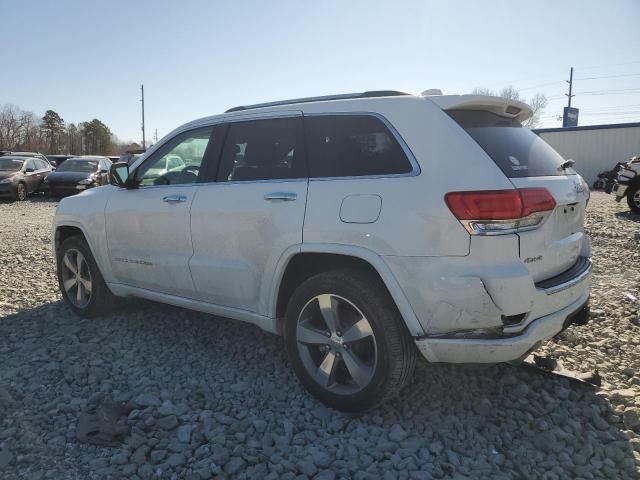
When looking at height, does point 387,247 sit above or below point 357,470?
above

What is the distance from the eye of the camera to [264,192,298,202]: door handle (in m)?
3.09

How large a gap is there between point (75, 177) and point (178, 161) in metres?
15.8

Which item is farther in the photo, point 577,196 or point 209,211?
point 209,211

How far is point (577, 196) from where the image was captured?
2.99 m

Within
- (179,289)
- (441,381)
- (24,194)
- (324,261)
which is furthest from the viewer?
(24,194)

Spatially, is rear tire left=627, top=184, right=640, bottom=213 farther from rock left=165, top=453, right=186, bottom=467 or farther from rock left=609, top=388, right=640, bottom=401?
rock left=165, top=453, right=186, bottom=467

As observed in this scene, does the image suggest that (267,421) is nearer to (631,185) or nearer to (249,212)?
(249,212)

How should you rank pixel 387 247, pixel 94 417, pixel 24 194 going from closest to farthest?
pixel 387 247, pixel 94 417, pixel 24 194

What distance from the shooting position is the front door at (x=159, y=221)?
3729 mm

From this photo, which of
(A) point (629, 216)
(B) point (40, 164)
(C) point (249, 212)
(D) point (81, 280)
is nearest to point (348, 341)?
(C) point (249, 212)

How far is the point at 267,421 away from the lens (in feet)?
9.71

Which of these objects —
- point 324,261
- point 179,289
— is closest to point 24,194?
point 179,289

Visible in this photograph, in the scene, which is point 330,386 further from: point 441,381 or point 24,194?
point 24,194

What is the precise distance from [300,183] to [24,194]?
17768 mm
